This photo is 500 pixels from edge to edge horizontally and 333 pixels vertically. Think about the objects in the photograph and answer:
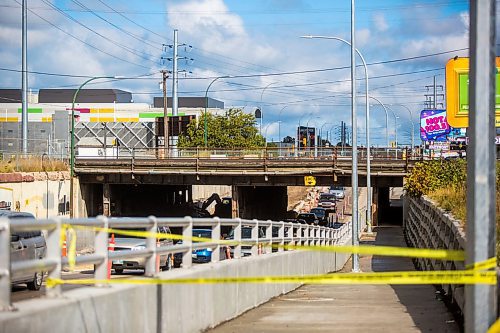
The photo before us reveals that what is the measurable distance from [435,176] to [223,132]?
62261 mm

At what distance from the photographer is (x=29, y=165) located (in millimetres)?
51156

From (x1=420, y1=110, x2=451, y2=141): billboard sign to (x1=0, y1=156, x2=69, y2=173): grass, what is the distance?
103ft

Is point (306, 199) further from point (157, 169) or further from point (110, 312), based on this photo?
point (110, 312)

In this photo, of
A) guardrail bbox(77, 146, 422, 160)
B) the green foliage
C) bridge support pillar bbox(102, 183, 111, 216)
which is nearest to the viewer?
the green foliage

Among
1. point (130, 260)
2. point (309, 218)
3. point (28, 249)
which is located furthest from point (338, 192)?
point (28, 249)

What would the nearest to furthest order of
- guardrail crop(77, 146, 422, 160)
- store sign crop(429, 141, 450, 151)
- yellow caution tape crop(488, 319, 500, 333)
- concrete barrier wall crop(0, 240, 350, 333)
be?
1. yellow caution tape crop(488, 319, 500, 333)
2. concrete barrier wall crop(0, 240, 350, 333)
3. store sign crop(429, 141, 450, 151)
4. guardrail crop(77, 146, 422, 160)

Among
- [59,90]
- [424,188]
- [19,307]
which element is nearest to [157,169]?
[424,188]

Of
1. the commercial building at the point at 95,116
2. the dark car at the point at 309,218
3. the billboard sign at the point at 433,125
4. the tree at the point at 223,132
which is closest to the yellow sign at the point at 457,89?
the dark car at the point at 309,218

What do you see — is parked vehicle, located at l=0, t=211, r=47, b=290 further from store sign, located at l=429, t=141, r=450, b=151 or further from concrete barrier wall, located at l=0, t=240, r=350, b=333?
store sign, located at l=429, t=141, r=450, b=151

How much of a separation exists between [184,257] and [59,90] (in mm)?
139946

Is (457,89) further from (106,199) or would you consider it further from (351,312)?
(106,199)

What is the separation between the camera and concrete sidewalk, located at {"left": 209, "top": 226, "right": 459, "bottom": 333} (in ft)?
39.8

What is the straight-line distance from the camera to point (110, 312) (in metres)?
8.12

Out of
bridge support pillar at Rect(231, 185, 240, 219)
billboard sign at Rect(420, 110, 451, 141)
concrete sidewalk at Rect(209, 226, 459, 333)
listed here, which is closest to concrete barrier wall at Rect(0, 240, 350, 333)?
concrete sidewalk at Rect(209, 226, 459, 333)
